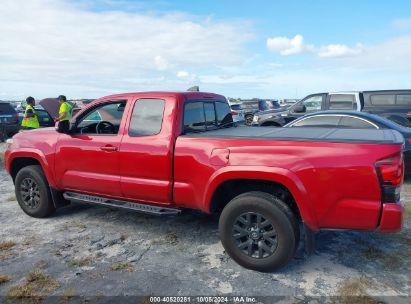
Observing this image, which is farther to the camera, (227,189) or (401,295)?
(227,189)

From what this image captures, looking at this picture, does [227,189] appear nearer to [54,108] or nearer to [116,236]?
[116,236]

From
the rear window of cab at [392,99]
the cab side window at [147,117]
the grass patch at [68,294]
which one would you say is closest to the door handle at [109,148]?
the cab side window at [147,117]

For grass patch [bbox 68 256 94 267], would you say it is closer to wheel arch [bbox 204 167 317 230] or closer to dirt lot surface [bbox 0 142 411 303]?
dirt lot surface [bbox 0 142 411 303]

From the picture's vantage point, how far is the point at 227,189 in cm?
384

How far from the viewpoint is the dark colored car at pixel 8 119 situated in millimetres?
12775

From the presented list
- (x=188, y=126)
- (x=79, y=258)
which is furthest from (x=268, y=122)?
(x=79, y=258)

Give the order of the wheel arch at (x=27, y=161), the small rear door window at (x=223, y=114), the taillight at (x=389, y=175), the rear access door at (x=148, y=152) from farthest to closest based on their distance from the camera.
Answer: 1. the small rear door window at (x=223, y=114)
2. the wheel arch at (x=27, y=161)
3. the rear access door at (x=148, y=152)
4. the taillight at (x=389, y=175)

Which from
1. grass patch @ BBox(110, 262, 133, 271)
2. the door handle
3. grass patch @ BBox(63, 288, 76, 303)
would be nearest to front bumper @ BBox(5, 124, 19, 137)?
the door handle

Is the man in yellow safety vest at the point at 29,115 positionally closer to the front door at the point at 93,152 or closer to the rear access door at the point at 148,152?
the front door at the point at 93,152

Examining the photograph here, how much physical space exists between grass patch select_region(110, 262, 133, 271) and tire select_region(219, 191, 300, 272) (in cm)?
103

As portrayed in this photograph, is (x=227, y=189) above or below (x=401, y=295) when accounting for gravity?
above

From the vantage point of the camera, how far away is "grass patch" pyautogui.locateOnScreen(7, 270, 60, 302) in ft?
10.3

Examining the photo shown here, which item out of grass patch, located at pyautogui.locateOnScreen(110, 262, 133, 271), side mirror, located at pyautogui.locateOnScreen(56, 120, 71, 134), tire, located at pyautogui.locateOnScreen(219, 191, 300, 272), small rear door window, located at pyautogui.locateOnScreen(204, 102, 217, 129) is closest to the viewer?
tire, located at pyautogui.locateOnScreen(219, 191, 300, 272)

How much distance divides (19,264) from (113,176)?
1369mm
